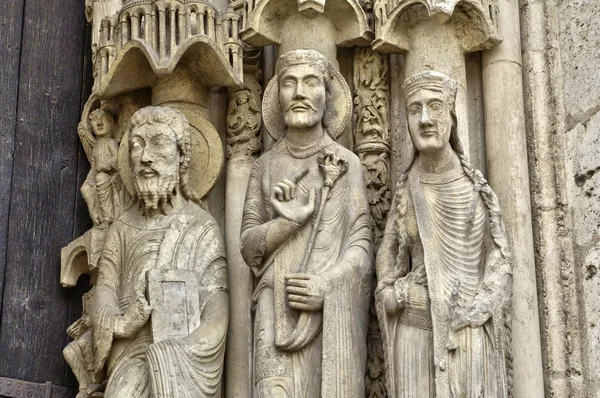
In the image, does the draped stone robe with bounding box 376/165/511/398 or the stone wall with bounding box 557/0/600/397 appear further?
the stone wall with bounding box 557/0/600/397

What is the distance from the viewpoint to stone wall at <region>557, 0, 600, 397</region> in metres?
5.71

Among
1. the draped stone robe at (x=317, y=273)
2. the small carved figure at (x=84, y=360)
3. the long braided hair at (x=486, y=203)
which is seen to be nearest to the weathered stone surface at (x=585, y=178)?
the long braided hair at (x=486, y=203)

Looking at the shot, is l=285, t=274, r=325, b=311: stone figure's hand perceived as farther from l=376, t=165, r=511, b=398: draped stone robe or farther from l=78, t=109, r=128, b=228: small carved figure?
l=78, t=109, r=128, b=228: small carved figure

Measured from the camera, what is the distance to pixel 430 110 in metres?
5.57

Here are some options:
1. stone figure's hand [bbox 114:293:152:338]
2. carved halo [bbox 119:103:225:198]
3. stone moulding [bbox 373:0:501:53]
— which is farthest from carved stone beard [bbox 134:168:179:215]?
stone moulding [bbox 373:0:501:53]

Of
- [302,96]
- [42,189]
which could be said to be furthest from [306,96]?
[42,189]

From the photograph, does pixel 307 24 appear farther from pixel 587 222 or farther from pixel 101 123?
pixel 587 222

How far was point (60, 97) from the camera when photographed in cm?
653

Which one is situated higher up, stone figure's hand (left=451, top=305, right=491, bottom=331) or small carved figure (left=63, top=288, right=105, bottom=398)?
stone figure's hand (left=451, top=305, right=491, bottom=331)

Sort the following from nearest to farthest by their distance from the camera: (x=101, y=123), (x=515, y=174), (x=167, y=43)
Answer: (x=515, y=174)
(x=167, y=43)
(x=101, y=123)

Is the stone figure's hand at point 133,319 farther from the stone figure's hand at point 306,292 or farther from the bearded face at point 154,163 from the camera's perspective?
the stone figure's hand at point 306,292

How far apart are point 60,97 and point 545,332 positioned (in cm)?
228

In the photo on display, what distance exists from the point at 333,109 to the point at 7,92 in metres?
1.42

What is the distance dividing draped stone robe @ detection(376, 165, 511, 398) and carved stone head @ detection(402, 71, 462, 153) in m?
0.14
